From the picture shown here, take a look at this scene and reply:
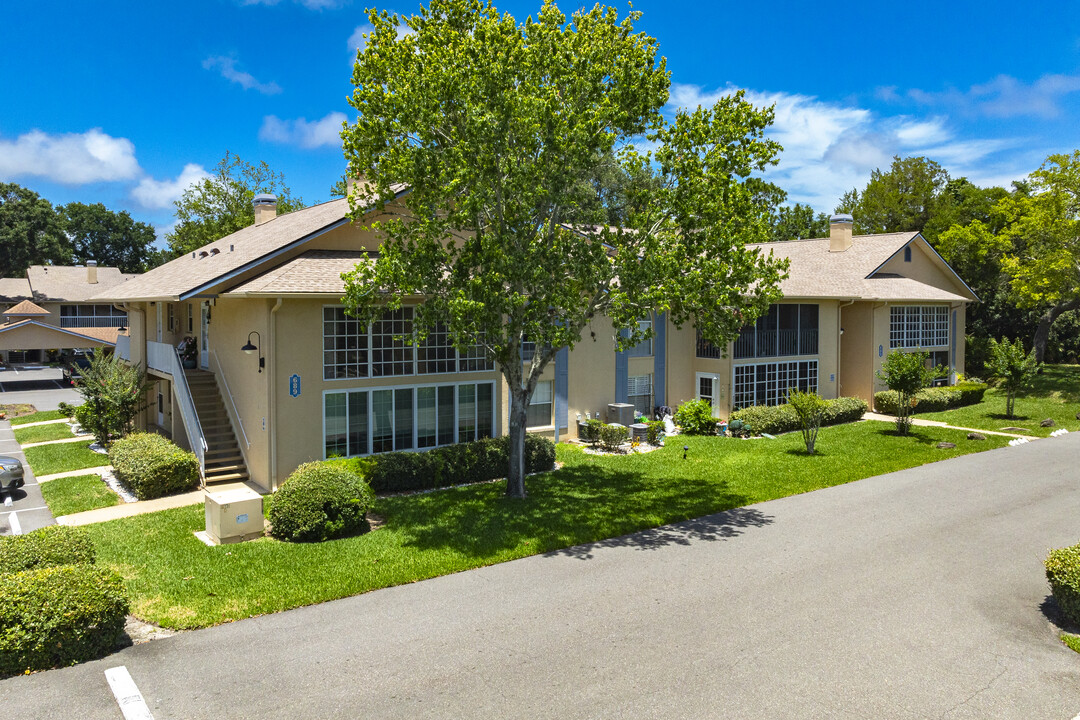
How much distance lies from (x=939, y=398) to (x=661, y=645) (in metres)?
26.7

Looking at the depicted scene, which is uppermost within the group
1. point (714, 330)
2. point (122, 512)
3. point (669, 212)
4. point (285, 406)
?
point (669, 212)

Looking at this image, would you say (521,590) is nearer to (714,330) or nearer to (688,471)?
(714,330)

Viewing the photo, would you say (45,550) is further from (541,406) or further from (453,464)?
(541,406)

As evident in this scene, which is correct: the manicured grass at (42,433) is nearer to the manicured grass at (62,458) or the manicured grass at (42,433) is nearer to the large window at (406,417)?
the manicured grass at (62,458)

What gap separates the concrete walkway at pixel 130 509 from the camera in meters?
15.1

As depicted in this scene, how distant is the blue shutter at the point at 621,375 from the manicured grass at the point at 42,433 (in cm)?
2005

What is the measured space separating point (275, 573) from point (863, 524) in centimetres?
1118

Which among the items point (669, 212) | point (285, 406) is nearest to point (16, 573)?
point (285, 406)

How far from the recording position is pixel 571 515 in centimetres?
1471

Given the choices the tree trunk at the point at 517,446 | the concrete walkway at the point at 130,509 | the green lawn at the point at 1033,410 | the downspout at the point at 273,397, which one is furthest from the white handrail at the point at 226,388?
the green lawn at the point at 1033,410

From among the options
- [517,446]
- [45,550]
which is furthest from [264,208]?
[45,550]

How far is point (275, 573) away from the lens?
11289mm

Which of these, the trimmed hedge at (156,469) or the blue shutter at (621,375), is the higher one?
the blue shutter at (621,375)

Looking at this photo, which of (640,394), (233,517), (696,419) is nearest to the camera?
(233,517)
